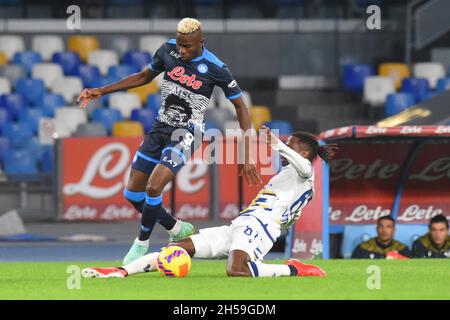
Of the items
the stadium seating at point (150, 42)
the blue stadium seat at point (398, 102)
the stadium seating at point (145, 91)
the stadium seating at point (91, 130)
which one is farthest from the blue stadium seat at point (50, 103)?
the blue stadium seat at point (398, 102)

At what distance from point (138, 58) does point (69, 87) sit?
1539mm

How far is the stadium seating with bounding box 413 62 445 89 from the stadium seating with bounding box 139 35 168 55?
508 centimetres

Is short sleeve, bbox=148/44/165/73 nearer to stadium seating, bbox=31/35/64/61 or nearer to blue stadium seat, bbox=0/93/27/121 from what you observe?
blue stadium seat, bbox=0/93/27/121

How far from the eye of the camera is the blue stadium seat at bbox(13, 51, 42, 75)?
24281mm

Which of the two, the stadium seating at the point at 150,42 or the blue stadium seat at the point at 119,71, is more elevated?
the stadium seating at the point at 150,42

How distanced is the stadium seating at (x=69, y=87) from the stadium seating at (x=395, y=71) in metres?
→ 6.00

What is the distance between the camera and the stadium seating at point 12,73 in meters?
24.0

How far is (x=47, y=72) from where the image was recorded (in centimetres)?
2380

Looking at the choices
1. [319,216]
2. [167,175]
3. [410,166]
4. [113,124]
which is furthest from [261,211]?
[113,124]

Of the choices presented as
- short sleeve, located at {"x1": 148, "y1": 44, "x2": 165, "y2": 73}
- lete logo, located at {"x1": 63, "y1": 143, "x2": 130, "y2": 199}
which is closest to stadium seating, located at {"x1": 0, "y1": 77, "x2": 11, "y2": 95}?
lete logo, located at {"x1": 63, "y1": 143, "x2": 130, "y2": 199}

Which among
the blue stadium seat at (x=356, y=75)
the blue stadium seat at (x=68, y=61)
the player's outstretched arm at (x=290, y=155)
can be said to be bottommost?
the player's outstretched arm at (x=290, y=155)

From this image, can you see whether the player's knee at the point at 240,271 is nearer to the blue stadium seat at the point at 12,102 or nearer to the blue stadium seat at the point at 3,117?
the blue stadium seat at the point at 3,117

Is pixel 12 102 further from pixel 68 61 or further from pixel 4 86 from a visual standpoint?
pixel 68 61

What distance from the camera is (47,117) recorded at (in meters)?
23.2
